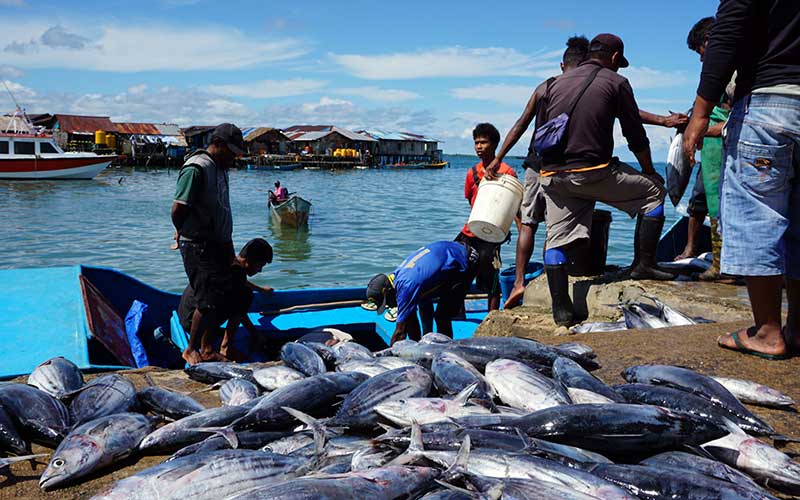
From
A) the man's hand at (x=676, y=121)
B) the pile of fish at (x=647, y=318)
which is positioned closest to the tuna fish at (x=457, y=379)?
the pile of fish at (x=647, y=318)

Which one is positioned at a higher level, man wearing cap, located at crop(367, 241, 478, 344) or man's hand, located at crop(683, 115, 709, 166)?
man's hand, located at crop(683, 115, 709, 166)

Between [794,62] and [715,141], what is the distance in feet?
9.03

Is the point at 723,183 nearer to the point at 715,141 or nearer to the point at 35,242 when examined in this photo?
the point at 715,141

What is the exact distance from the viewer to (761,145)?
313 centimetres

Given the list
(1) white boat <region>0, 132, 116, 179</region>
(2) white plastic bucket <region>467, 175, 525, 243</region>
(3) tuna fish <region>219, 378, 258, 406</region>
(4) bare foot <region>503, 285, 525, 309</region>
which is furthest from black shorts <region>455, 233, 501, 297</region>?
(1) white boat <region>0, 132, 116, 179</region>

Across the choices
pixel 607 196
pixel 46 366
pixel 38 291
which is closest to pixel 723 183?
pixel 607 196

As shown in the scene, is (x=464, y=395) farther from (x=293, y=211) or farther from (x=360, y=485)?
(x=293, y=211)

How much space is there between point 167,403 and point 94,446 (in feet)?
1.78

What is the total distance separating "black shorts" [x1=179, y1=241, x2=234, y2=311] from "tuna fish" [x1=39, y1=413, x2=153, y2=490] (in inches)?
129

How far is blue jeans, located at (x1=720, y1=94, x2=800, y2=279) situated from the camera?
3096 mm

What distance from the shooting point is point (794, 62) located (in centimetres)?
306

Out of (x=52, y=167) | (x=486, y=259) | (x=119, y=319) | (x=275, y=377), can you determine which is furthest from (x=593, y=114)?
(x=52, y=167)

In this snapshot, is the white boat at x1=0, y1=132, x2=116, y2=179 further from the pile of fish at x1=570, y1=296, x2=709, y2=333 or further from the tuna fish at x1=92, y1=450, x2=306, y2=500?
the tuna fish at x1=92, y1=450, x2=306, y2=500

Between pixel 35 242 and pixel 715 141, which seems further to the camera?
pixel 35 242
